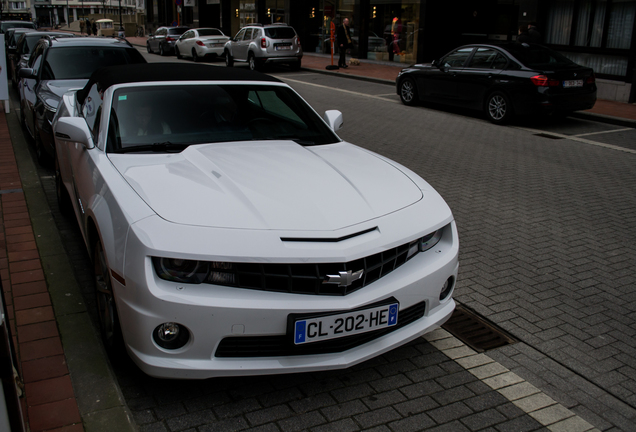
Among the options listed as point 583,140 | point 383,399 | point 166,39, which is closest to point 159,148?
point 383,399

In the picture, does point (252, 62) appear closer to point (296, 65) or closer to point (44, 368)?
point (296, 65)

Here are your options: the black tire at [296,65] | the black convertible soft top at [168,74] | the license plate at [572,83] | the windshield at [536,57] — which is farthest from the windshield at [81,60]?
the black tire at [296,65]

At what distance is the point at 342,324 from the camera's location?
287cm

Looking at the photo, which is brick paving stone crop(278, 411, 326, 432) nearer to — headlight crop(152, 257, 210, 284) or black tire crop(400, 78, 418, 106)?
headlight crop(152, 257, 210, 284)

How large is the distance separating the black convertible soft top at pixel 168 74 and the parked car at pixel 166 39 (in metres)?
31.0

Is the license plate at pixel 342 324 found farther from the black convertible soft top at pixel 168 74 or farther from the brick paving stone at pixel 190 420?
the black convertible soft top at pixel 168 74

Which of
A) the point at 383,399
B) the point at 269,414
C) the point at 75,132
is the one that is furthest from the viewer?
the point at 75,132

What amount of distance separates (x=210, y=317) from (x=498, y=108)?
35.2 ft

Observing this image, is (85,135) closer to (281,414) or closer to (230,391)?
(230,391)

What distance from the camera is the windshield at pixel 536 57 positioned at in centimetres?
1186

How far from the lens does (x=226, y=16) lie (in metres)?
41.6

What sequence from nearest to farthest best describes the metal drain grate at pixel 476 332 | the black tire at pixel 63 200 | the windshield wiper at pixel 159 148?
the metal drain grate at pixel 476 332 < the windshield wiper at pixel 159 148 < the black tire at pixel 63 200

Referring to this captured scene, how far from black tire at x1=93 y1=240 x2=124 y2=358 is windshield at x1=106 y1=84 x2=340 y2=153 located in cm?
79

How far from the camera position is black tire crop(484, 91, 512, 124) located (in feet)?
39.3
